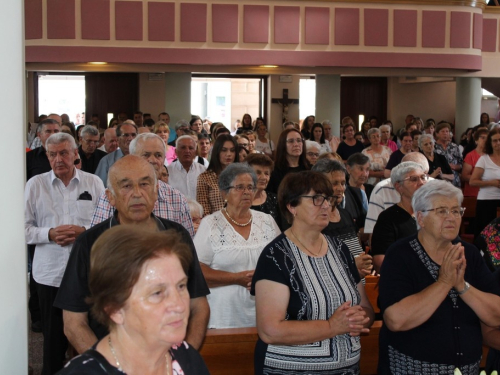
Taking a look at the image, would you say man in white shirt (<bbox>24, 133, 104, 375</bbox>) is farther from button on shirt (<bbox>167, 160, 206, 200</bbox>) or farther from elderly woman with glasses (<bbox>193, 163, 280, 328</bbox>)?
button on shirt (<bbox>167, 160, 206, 200</bbox>)

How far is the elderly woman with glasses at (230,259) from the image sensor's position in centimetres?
433

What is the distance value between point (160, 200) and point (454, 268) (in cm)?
198

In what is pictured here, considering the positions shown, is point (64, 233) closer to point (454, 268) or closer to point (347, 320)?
point (347, 320)

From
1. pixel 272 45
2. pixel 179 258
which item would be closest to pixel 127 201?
pixel 179 258

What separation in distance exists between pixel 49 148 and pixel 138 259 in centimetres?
311

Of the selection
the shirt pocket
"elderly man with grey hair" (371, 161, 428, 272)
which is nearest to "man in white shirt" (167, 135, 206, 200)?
the shirt pocket

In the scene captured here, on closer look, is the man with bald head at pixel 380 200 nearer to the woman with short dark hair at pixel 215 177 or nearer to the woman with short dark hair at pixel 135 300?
the woman with short dark hair at pixel 215 177

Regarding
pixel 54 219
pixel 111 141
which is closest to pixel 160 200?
pixel 54 219

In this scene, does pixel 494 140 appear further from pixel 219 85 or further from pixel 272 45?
pixel 219 85

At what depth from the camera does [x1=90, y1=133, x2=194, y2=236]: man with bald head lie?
414cm

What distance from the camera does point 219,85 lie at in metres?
27.2

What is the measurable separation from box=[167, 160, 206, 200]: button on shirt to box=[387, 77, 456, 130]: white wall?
47.5 ft

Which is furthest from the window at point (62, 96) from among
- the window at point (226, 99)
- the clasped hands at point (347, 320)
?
the clasped hands at point (347, 320)

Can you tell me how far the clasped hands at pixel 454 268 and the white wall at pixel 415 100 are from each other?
17.9 meters
